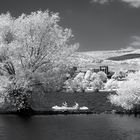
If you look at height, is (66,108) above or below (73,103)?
below

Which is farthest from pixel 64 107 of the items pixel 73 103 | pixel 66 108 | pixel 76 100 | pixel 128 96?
pixel 128 96

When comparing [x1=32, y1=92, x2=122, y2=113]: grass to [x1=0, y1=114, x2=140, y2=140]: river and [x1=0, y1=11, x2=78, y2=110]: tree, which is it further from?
[x1=0, y1=114, x2=140, y2=140]: river

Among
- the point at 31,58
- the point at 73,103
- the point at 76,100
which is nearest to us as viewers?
the point at 31,58

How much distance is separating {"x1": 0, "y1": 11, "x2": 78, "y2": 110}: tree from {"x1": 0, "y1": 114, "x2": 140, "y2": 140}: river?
914 centimetres

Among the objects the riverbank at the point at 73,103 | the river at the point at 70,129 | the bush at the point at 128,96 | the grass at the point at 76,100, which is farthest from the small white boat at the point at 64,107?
the river at the point at 70,129

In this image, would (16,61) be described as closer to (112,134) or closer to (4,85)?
(4,85)

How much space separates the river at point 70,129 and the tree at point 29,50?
30.0 feet

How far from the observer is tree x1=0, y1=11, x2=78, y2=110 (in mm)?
57812

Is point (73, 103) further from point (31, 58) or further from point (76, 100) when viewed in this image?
point (31, 58)

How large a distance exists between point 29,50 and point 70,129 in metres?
20.7

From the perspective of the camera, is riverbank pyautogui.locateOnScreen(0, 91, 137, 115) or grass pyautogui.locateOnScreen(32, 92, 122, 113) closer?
riverbank pyautogui.locateOnScreen(0, 91, 137, 115)

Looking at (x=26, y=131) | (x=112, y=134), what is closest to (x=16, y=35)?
(x=26, y=131)

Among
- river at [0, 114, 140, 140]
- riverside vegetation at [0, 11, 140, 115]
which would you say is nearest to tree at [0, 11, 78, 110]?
riverside vegetation at [0, 11, 140, 115]

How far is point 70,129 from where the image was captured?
135ft
